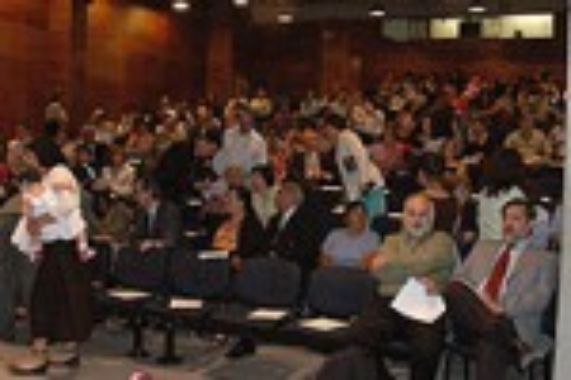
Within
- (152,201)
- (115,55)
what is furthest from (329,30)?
(152,201)

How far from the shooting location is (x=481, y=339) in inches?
242

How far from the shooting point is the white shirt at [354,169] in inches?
412

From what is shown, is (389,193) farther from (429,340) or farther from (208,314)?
(429,340)

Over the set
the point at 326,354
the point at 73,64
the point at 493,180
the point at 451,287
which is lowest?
the point at 326,354

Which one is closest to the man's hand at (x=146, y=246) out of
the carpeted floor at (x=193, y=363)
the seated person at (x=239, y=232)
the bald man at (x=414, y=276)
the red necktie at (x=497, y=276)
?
the seated person at (x=239, y=232)

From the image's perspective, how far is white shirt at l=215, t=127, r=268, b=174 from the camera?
1173 centimetres

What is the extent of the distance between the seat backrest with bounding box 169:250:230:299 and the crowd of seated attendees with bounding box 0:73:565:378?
220mm

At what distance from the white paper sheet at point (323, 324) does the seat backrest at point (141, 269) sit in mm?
1600

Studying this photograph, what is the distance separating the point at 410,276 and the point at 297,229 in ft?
6.72

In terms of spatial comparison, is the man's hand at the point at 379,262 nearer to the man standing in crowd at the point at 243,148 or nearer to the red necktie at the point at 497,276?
the red necktie at the point at 497,276

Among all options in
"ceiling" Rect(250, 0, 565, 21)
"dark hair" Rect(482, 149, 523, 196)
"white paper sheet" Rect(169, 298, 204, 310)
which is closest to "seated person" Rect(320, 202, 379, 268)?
"dark hair" Rect(482, 149, 523, 196)

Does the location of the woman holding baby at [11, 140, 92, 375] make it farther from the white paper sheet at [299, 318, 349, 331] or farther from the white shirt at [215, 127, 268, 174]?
the white shirt at [215, 127, 268, 174]

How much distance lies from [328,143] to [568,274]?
7438mm

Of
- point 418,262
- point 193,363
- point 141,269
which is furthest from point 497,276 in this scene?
point 141,269
